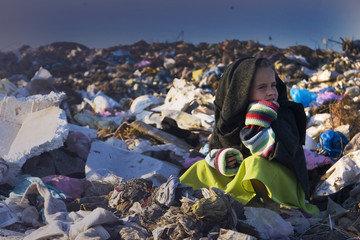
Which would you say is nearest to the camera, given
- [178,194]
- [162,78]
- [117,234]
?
[117,234]

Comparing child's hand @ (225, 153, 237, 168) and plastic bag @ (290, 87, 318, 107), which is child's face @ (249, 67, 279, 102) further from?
plastic bag @ (290, 87, 318, 107)

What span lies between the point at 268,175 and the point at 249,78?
63cm

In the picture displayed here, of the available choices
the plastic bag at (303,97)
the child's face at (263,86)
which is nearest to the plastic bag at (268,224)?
the child's face at (263,86)

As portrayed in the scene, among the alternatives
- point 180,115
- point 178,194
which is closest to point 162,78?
point 180,115

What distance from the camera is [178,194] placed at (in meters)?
1.95

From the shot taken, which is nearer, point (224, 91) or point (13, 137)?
point (224, 91)

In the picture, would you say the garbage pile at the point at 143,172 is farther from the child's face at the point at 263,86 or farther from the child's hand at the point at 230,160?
the child's face at the point at 263,86

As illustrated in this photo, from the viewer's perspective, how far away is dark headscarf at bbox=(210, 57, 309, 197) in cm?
228

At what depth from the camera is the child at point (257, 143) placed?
2248mm

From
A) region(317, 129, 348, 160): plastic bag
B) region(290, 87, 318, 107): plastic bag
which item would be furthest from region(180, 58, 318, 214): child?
region(290, 87, 318, 107): plastic bag

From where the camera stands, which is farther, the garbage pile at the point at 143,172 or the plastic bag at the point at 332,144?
the plastic bag at the point at 332,144

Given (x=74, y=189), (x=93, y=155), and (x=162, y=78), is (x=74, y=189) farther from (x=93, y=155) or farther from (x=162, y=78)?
(x=162, y=78)

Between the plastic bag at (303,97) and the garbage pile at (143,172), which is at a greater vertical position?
the plastic bag at (303,97)

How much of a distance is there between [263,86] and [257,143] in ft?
1.29
